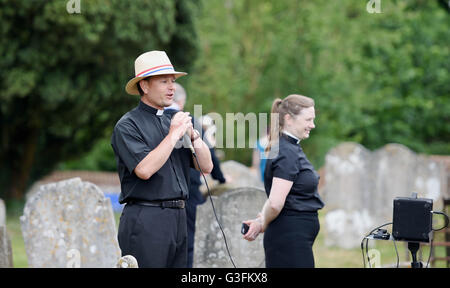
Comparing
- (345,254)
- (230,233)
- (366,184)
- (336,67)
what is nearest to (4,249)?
(230,233)

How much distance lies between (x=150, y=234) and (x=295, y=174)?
116 cm

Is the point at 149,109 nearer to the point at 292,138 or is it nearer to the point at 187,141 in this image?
the point at 187,141

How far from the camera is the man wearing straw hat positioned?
4.11 metres

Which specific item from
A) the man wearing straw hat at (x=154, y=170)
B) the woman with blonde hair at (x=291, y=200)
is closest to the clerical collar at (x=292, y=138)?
the woman with blonde hair at (x=291, y=200)

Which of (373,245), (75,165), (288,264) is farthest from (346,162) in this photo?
(75,165)

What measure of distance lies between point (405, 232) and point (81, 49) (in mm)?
10397

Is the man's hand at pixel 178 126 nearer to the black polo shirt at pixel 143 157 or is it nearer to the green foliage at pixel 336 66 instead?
the black polo shirt at pixel 143 157

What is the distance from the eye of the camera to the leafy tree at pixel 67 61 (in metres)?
13.2

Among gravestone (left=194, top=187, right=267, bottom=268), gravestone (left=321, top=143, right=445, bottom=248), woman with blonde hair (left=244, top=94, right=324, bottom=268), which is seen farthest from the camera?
gravestone (left=321, top=143, right=445, bottom=248)

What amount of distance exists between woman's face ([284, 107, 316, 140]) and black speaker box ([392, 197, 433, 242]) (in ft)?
3.14

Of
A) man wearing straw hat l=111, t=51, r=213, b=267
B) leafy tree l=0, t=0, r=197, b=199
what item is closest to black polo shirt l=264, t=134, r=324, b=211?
man wearing straw hat l=111, t=51, r=213, b=267

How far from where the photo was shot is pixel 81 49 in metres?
13.6

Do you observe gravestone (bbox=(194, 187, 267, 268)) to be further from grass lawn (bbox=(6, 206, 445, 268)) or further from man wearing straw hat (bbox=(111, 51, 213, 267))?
man wearing straw hat (bbox=(111, 51, 213, 267))

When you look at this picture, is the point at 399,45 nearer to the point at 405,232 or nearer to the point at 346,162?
the point at 346,162
